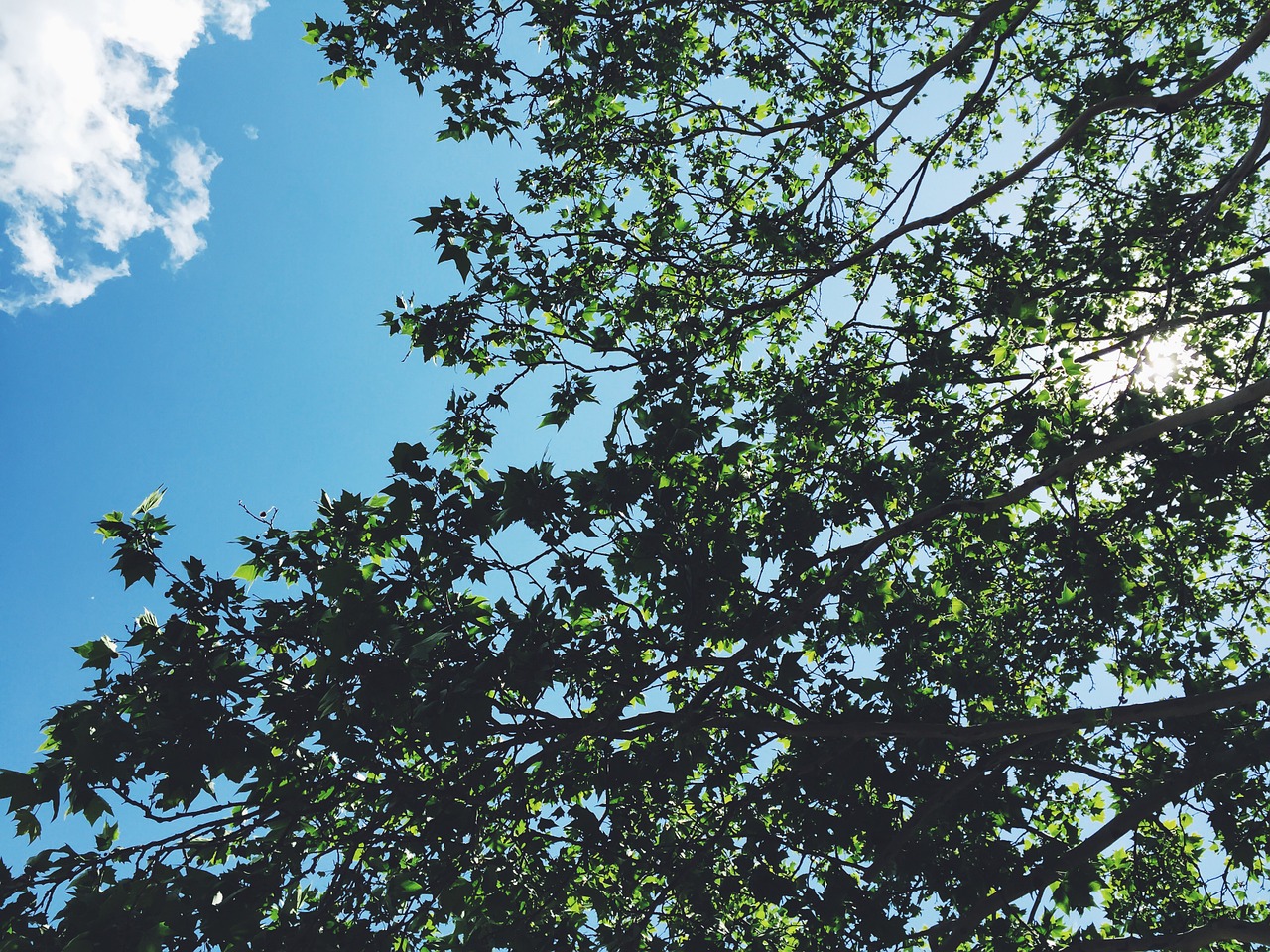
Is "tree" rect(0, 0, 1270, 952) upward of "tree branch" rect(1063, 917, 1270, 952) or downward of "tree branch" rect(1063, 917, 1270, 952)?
upward

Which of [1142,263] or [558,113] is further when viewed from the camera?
[558,113]

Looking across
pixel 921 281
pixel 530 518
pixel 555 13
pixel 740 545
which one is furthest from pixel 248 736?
pixel 921 281

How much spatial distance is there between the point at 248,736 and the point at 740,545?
3824 mm

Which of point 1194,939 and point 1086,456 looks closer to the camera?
point 1194,939

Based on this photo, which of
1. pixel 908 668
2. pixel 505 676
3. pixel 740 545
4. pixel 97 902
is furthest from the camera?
pixel 908 668

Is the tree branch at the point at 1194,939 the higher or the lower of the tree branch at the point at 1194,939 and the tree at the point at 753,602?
the lower

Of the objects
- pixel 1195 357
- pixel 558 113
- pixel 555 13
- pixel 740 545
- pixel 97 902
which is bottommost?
pixel 97 902

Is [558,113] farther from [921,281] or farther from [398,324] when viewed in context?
[921,281]

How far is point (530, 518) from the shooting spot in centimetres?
562

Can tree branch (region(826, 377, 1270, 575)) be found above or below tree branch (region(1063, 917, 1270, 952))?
above

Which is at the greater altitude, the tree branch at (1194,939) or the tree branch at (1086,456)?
the tree branch at (1086,456)

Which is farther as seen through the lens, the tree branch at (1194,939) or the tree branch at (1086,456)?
the tree branch at (1086,456)

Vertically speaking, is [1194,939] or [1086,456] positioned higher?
[1086,456]

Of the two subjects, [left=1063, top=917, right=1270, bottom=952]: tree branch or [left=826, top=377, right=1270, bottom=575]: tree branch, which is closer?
[left=1063, top=917, right=1270, bottom=952]: tree branch
